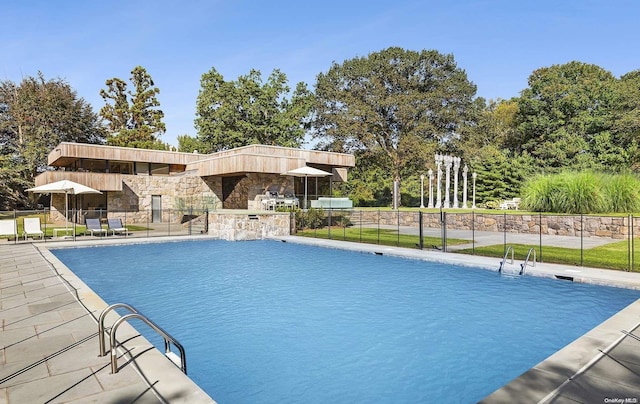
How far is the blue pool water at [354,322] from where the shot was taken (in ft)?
15.4

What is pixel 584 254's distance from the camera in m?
11.7

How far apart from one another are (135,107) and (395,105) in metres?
28.8

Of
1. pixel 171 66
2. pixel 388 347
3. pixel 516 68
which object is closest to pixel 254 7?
pixel 171 66

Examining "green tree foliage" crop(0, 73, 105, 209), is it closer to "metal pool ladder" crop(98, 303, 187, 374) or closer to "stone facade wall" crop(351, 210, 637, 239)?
"stone facade wall" crop(351, 210, 637, 239)

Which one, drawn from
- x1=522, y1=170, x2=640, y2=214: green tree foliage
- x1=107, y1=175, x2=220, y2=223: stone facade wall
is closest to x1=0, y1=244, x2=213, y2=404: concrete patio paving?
x1=522, y1=170, x2=640, y2=214: green tree foliage

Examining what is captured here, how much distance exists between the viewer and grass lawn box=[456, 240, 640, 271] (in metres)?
10.0

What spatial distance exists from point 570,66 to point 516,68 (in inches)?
166

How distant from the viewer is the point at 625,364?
160 inches

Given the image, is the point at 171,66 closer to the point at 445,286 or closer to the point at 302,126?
the point at 302,126

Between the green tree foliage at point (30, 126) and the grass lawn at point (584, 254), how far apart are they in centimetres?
3731

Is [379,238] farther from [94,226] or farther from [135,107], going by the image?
[135,107]

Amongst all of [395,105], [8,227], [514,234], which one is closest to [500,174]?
[395,105]

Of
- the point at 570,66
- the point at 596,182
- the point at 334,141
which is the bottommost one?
the point at 596,182

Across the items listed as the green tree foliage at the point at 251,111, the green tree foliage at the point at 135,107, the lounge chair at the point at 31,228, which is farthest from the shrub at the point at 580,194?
the green tree foliage at the point at 135,107
